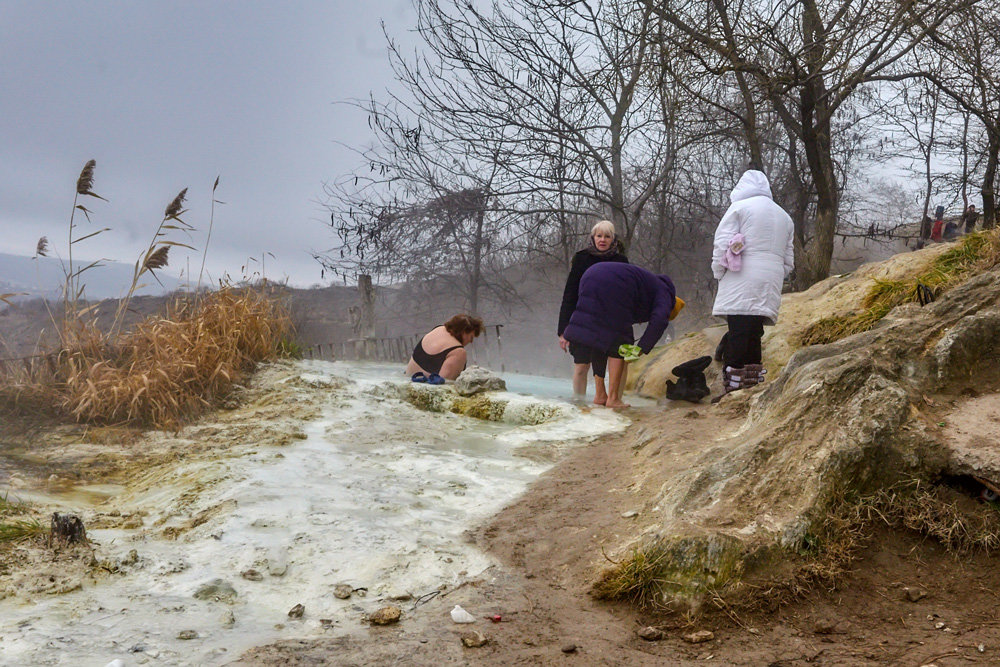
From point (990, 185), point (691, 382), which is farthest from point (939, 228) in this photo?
point (691, 382)

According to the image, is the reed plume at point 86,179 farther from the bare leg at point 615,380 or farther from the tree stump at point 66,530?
the bare leg at point 615,380

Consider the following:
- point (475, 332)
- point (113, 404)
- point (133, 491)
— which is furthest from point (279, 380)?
point (133, 491)

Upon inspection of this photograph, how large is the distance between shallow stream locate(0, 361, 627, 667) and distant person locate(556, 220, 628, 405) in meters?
1.82

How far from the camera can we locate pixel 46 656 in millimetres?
2312

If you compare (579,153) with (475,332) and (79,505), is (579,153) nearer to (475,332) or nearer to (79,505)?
(475,332)

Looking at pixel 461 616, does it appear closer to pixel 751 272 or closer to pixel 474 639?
pixel 474 639

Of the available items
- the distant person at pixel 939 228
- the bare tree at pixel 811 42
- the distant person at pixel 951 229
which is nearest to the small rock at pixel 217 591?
the bare tree at pixel 811 42

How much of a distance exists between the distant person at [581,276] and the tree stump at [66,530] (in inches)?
193

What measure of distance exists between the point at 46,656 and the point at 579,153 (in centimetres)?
1188

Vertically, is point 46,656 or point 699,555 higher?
point 699,555

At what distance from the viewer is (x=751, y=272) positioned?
6.32 meters

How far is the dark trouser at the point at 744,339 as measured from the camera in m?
6.44

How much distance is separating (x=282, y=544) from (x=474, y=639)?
128cm

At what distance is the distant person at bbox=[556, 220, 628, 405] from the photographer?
7355mm
